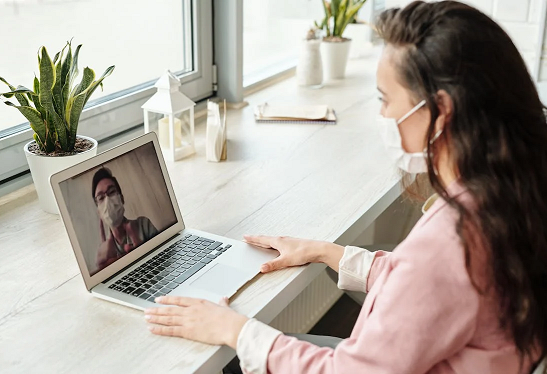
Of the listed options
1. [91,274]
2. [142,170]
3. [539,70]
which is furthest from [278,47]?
[91,274]

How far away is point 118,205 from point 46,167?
277 millimetres

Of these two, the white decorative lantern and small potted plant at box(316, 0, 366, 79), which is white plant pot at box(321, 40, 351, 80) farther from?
the white decorative lantern

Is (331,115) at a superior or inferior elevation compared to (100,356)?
inferior

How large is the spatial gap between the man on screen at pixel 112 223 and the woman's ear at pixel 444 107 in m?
0.58

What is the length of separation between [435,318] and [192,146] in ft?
3.52

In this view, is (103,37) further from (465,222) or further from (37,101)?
(465,222)

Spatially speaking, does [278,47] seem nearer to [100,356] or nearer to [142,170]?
[142,170]

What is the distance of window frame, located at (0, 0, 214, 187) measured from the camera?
1582 mm

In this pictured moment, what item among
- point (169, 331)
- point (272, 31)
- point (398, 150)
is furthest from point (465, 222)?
point (272, 31)

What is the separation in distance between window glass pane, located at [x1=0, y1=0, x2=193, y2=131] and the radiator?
0.79m

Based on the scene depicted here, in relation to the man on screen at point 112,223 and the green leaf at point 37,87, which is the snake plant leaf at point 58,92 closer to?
the green leaf at point 37,87

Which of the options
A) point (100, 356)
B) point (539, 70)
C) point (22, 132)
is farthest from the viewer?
point (539, 70)

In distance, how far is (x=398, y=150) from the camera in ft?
3.52

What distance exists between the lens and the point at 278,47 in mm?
2791
